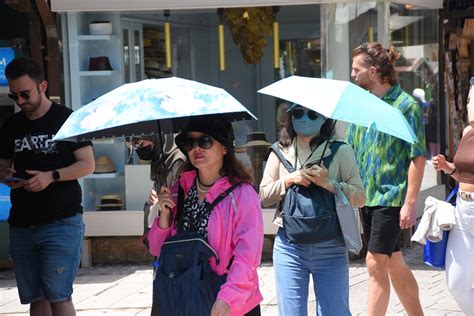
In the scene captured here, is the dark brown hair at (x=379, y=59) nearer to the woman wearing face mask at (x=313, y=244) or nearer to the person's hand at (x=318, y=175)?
the woman wearing face mask at (x=313, y=244)

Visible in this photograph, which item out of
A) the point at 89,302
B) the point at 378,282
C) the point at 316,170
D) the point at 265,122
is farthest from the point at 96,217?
the point at 316,170

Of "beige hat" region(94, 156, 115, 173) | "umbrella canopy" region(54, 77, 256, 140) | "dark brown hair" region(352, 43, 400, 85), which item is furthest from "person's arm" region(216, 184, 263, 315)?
"beige hat" region(94, 156, 115, 173)

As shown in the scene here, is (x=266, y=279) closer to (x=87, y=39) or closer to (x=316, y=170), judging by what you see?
(x=87, y=39)

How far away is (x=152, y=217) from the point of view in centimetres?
446

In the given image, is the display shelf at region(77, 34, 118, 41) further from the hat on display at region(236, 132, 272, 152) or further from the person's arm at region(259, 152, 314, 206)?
the person's arm at region(259, 152, 314, 206)

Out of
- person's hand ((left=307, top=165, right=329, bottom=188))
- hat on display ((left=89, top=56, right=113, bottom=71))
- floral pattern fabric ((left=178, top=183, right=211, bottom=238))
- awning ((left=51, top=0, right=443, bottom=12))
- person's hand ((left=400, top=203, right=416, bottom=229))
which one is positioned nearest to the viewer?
floral pattern fabric ((left=178, top=183, right=211, bottom=238))

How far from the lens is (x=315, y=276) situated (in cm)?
431

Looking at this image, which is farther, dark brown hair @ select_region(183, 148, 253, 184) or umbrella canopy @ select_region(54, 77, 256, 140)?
dark brown hair @ select_region(183, 148, 253, 184)

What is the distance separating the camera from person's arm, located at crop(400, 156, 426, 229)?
16.4 ft

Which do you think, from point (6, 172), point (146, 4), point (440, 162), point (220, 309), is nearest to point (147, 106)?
point (220, 309)

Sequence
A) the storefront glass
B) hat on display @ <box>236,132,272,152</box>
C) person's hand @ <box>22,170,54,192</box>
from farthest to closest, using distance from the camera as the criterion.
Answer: hat on display @ <box>236,132,272,152</box> < the storefront glass < person's hand @ <box>22,170,54,192</box>

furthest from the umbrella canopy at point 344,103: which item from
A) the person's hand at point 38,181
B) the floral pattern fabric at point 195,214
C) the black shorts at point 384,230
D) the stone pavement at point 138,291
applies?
the stone pavement at point 138,291

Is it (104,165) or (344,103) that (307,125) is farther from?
(104,165)

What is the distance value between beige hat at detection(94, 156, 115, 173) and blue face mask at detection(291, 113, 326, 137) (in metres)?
4.07
